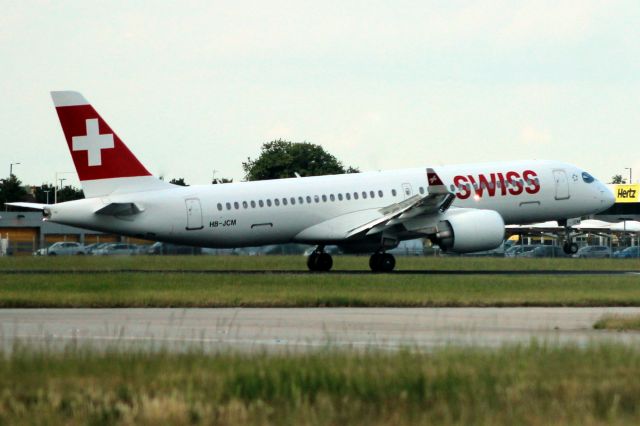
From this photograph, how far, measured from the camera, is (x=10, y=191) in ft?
492

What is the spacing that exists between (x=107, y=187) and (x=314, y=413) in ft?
112

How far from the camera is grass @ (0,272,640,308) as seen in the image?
28875mm

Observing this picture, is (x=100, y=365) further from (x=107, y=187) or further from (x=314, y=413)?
(x=107, y=187)

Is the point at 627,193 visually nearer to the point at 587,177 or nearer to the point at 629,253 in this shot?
the point at 629,253

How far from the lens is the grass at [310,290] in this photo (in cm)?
2888

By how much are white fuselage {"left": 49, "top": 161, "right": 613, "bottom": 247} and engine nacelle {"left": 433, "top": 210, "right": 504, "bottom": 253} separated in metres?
0.91

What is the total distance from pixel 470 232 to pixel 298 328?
→ 2347 centimetres

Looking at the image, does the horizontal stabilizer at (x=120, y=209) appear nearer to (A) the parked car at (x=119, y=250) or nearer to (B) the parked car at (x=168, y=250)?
(B) the parked car at (x=168, y=250)

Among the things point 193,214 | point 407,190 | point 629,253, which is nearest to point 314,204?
point 407,190

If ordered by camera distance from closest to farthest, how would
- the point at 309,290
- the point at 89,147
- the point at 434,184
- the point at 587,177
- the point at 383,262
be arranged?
the point at 309,290 < the point at 89,147 < the point at 434,184 < the point at 383,262 < the point at 587,177

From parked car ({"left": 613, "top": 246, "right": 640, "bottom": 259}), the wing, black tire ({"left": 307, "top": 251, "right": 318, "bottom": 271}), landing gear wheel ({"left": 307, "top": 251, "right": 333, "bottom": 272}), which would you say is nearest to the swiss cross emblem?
the wing

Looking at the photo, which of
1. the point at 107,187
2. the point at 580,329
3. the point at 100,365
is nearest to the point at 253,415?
the point at 100,365

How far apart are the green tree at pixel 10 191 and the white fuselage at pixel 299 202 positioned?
106887 mm

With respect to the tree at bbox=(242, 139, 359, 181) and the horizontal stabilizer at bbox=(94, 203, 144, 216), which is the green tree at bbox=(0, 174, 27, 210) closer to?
the tree at bbox=(242, 139, 359, 181)
